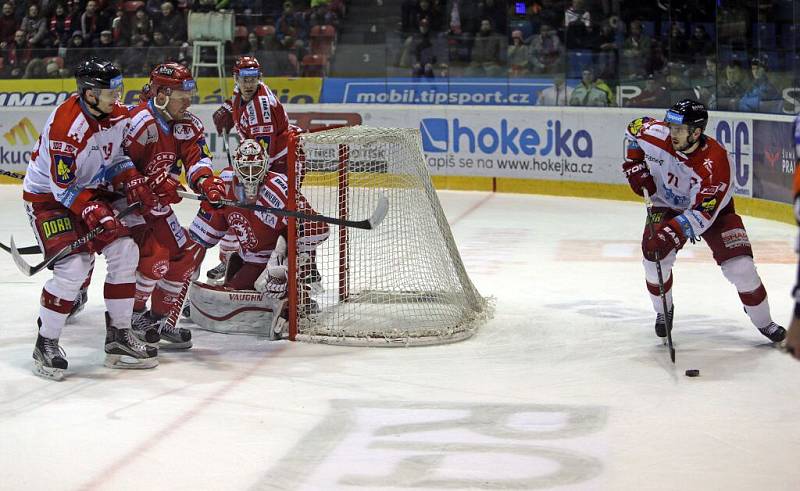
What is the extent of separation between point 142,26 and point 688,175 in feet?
29.1

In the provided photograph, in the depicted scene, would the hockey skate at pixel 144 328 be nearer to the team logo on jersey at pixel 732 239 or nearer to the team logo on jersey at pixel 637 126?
the team logo on jersey at pixel 637 126

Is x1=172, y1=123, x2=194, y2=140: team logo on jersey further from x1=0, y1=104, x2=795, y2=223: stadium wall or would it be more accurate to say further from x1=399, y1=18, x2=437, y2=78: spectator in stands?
x1=399, y1=18, x2=437, y2=78: spectator in stands

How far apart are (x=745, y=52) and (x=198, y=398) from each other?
6.65m

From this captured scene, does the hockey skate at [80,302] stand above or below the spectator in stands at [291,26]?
below

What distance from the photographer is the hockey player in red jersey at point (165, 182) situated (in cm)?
531

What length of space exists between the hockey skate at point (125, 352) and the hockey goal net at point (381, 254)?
76cm

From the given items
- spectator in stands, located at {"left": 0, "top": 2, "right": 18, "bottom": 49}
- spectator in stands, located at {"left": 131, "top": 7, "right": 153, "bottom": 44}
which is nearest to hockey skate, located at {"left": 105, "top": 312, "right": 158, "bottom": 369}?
spectator in stands, located at {"left": 131, "top": 7, "right": 153, "bottom": 44}

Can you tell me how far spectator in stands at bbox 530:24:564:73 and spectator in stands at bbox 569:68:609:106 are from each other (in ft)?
0.97

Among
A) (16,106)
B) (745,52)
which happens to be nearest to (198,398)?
(745,52)

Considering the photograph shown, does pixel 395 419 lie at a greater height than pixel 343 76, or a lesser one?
lesser

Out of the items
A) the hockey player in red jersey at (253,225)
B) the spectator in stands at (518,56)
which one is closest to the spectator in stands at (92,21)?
the spectator in stands at (518,56)

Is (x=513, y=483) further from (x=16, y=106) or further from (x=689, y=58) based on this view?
(x=16, y=106)

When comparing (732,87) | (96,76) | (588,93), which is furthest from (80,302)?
(588,93)

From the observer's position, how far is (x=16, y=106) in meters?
12.1
